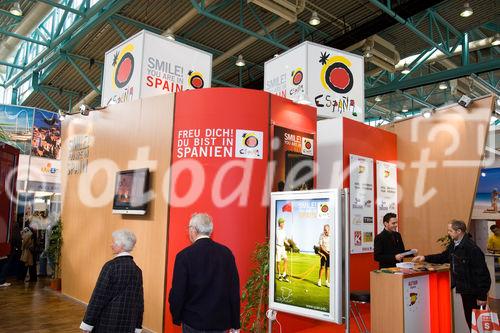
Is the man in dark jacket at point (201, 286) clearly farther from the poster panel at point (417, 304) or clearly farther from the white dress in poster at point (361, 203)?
the white dress in poster at point (361, 203)

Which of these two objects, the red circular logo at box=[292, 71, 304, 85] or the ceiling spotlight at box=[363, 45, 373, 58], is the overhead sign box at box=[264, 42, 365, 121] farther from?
the ceiling spotlight at box=[363, 45, 373, 58]

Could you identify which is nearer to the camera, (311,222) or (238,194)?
(311,222)

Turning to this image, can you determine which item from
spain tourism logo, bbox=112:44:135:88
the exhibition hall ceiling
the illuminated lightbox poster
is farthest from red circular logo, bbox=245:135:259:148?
the exhibition hall ceiling

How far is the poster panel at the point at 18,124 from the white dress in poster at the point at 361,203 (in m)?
8.28

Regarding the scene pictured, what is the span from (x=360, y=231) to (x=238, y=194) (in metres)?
2.37

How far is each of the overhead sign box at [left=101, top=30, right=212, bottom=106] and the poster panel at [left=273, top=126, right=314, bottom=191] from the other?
2.23 meters

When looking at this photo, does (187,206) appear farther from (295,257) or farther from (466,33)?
(466,33)

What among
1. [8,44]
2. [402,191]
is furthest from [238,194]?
[8,44]

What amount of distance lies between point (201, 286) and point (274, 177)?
240 cm

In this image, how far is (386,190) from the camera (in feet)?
22.0

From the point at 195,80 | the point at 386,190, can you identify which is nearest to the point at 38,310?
the point at 195,80

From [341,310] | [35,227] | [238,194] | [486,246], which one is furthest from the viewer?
[35,227]

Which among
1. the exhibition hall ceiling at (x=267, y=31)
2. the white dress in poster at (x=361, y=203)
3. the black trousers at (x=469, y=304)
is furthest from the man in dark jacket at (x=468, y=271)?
the exhibition hall ceiling at (x=267, y=31)

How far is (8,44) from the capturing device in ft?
35.1
